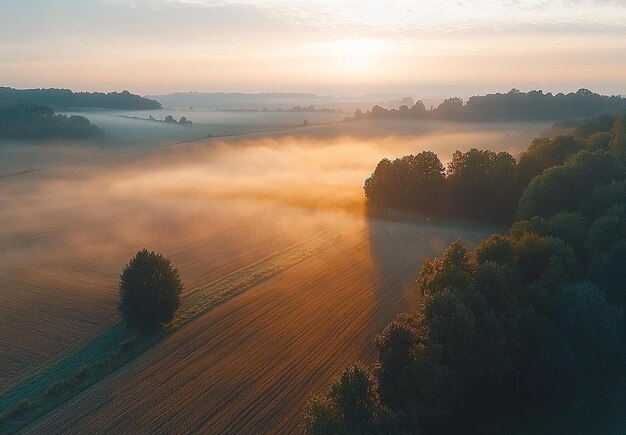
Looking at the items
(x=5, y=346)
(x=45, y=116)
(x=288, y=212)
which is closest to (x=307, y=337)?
(x=5, y=346)

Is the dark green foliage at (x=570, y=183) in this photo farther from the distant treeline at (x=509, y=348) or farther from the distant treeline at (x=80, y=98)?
the distant treeline at (x=80, y=98)

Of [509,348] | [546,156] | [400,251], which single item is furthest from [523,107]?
[509,348]

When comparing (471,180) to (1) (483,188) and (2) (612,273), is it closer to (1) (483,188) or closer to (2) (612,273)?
(1) (483,188)

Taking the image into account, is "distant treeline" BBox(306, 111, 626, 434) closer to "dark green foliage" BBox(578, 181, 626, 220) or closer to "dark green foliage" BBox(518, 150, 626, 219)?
"dark green foliage" BBox(578, 181, 626, 220)

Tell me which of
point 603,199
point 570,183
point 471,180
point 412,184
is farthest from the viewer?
point 412,184

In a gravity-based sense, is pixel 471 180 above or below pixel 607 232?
above

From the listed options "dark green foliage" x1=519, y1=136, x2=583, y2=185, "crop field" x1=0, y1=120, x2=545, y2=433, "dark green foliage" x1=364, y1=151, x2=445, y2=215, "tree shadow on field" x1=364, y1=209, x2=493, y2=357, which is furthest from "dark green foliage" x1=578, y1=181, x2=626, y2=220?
"dark green foliage" x1=364, y1=151, x2=445, y2=215

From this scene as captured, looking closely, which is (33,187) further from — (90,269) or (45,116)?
(45,116)
